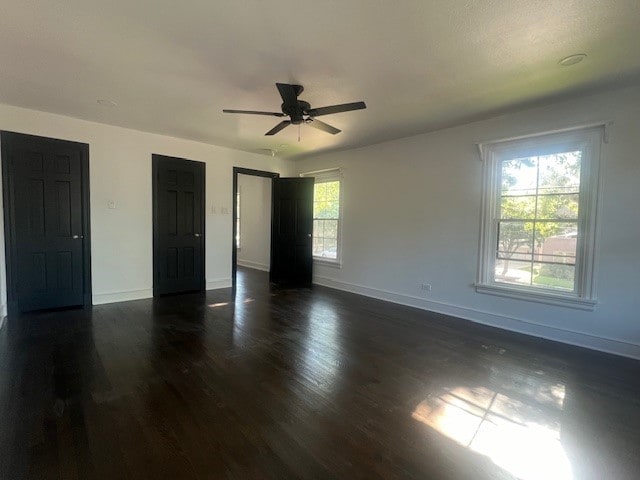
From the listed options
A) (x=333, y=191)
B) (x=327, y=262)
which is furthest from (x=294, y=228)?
(x=333, y=191)

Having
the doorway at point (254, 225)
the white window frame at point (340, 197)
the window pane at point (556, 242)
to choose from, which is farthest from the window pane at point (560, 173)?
the doorway at point (254, 225)

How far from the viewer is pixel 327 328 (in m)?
3.76

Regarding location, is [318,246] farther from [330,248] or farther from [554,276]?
[554,276]

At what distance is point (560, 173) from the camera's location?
11.4 feet

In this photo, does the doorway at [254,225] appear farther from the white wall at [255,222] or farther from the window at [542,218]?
the window at [542,218]

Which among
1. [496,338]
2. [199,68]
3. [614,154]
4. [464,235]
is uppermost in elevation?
[199,68]

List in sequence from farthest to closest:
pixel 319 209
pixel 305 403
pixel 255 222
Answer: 1. pixel 255 222
2. pixel 319 209
3. pixel 305 403

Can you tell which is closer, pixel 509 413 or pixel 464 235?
pixel 509 413

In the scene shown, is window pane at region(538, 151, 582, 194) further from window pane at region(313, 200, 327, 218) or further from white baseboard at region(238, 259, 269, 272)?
white baseboard at region(238, 259, 269, 272)

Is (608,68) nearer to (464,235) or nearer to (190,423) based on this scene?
(464,235)

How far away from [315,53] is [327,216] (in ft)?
12.9

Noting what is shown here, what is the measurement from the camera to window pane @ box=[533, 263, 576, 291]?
344 cm

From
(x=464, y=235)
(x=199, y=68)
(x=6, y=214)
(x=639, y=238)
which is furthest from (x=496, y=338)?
(x=6, y=214)

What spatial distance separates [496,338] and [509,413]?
1592 mm
